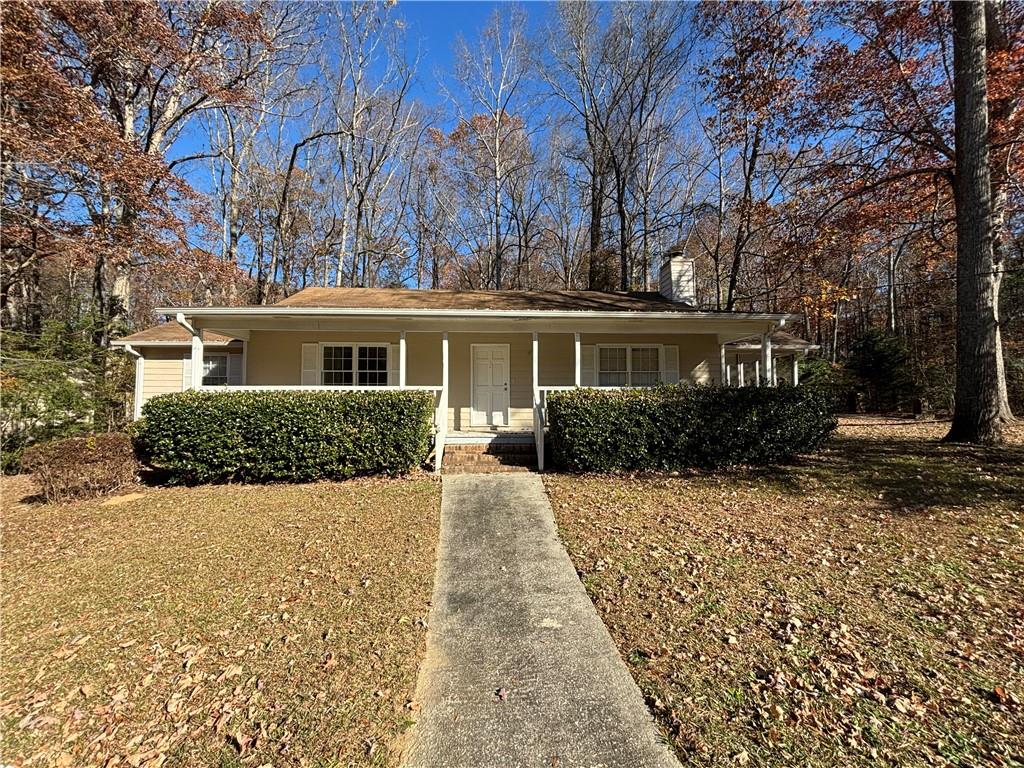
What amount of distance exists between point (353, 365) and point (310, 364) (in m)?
1.03

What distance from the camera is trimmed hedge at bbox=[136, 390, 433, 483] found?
7328 mm

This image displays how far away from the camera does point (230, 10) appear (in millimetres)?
13359

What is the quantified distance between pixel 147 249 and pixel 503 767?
49.4 ft

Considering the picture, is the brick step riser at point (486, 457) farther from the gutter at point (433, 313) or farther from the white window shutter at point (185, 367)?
the white window shutter at point (185, 367)

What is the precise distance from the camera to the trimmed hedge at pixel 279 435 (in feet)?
24.0

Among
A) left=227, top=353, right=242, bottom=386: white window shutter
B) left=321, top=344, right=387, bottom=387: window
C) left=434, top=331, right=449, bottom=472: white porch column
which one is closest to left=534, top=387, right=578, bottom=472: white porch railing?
left=434, top=331, right=449, bottom=472: white porch column

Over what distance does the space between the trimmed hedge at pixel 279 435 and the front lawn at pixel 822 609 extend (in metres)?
3.23

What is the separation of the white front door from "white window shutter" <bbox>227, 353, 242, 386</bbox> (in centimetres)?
715

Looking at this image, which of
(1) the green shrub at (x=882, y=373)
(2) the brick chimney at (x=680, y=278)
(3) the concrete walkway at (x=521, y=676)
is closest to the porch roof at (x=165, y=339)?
(3) the concrete walkway at (x=521, y=676)

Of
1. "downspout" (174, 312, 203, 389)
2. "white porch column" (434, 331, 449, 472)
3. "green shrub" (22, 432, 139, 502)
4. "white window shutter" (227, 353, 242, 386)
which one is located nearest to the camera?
"green shrub" (22, 432, 139, 502)

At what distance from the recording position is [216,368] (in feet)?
42.3

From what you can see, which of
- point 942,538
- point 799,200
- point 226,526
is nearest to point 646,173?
point 799,200

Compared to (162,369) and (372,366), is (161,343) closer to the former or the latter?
(162,369)

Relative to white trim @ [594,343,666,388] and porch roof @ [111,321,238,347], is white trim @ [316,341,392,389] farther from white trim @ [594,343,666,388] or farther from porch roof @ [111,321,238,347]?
white trim @ [594,343,666,388]
